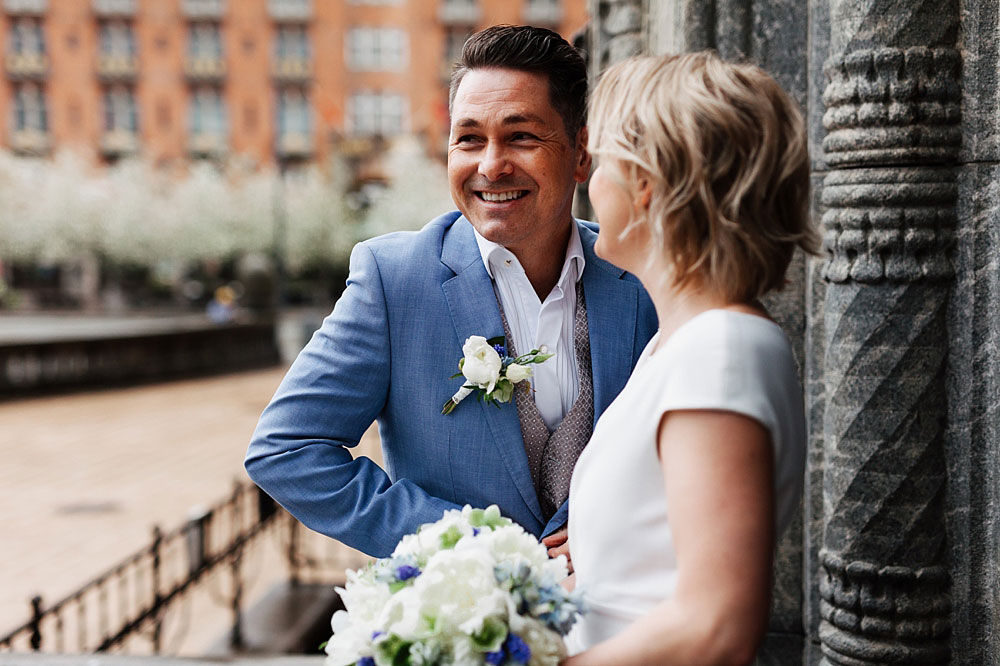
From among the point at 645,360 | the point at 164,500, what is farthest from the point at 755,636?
the point at 164,500

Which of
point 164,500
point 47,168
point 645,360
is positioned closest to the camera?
point 645,360

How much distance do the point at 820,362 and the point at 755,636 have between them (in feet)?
5.33

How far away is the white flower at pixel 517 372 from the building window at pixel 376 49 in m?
51.0

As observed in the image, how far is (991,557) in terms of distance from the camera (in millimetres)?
2377

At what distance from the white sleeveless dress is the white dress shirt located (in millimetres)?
507

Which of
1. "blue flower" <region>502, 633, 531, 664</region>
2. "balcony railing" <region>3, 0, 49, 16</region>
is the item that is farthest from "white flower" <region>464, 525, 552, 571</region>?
"balcony railing" <region>3, 0, 49, 16</region>

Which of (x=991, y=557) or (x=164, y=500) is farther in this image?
(x=164, y=500)

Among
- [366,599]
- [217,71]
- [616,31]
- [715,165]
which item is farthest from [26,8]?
[715,165]

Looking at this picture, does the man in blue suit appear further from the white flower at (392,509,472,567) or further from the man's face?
the white flower at (392,509,472,567)

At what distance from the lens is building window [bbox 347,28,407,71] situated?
165 ft

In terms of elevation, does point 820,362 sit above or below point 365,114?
below

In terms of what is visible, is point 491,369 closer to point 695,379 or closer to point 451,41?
point 695,379

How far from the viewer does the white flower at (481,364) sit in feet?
5.92

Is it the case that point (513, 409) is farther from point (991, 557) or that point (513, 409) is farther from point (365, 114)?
point (365, 114)
